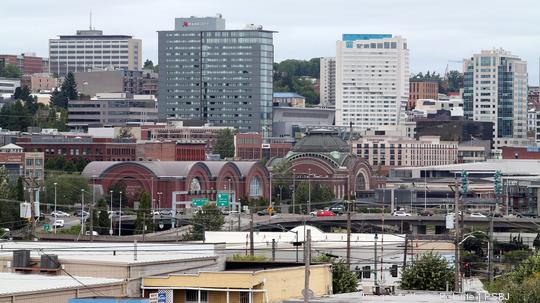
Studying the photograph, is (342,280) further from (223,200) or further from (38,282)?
(223,200)

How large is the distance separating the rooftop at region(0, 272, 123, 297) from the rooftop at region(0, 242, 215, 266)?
2.48m

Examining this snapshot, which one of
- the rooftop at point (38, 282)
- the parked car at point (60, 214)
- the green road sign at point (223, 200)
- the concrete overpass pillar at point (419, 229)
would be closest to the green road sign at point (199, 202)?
the green road sign at point (223, 200)

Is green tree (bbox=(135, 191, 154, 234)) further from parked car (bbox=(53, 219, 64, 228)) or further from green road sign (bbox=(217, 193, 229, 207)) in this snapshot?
green road sign (bbox=(217, 193, 229, 207))

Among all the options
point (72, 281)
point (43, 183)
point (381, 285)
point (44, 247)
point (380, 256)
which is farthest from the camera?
point (43, 183)

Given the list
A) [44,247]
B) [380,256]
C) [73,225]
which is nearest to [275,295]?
[44,247]

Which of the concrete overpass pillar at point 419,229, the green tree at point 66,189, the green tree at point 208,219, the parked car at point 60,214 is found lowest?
the concrete overpass pillar at point 419,229

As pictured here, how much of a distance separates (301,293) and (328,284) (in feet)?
19.0

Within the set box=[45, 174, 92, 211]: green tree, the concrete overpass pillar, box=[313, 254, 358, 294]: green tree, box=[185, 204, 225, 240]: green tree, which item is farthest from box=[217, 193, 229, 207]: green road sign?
box=[313, 254, 358, 294]: green tree

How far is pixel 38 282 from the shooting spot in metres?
61.7

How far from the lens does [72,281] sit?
203 feet

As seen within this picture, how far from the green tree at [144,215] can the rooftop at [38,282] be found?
92.1m

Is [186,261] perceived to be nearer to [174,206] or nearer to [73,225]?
[73,225]

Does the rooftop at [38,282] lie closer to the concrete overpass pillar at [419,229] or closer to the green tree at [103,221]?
the green tree at [103,221]

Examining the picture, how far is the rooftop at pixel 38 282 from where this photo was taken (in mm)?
58688
